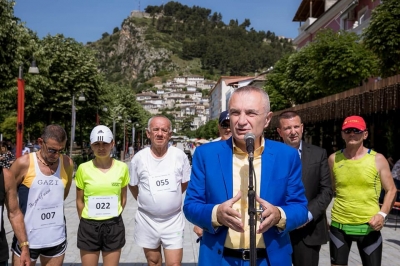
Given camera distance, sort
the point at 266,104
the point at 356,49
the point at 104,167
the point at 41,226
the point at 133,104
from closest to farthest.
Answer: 1. the point at 266,104
2. the point at 41,226
3. the point at 104,167
4. the point at 356,49
5. the point at 133,104

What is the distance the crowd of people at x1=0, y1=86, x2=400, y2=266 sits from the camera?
104 inches

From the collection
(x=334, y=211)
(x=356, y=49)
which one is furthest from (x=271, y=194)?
(x=356, y=49)

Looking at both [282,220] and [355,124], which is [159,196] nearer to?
[355,124]

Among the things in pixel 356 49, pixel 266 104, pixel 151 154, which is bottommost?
pixel 151 154

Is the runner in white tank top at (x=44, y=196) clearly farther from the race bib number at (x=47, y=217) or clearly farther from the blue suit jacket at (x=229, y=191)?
the blue suit jacket at (x=229, y=191)

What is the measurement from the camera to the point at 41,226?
4.35 meters

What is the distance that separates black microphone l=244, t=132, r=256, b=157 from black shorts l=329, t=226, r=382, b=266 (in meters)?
2.54

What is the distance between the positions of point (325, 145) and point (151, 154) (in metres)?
24.9

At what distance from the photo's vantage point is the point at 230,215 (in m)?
2.45

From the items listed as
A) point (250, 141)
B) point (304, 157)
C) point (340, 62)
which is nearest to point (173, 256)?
point (304, 157)

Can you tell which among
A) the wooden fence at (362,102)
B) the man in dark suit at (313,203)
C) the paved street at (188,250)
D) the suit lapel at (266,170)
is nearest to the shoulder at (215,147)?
the suit lapel at (266,170)

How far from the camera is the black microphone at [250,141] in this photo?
242cm

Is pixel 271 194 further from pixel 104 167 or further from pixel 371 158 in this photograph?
pixel 104 167

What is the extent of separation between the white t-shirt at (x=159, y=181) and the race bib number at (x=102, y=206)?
0.32 metres
